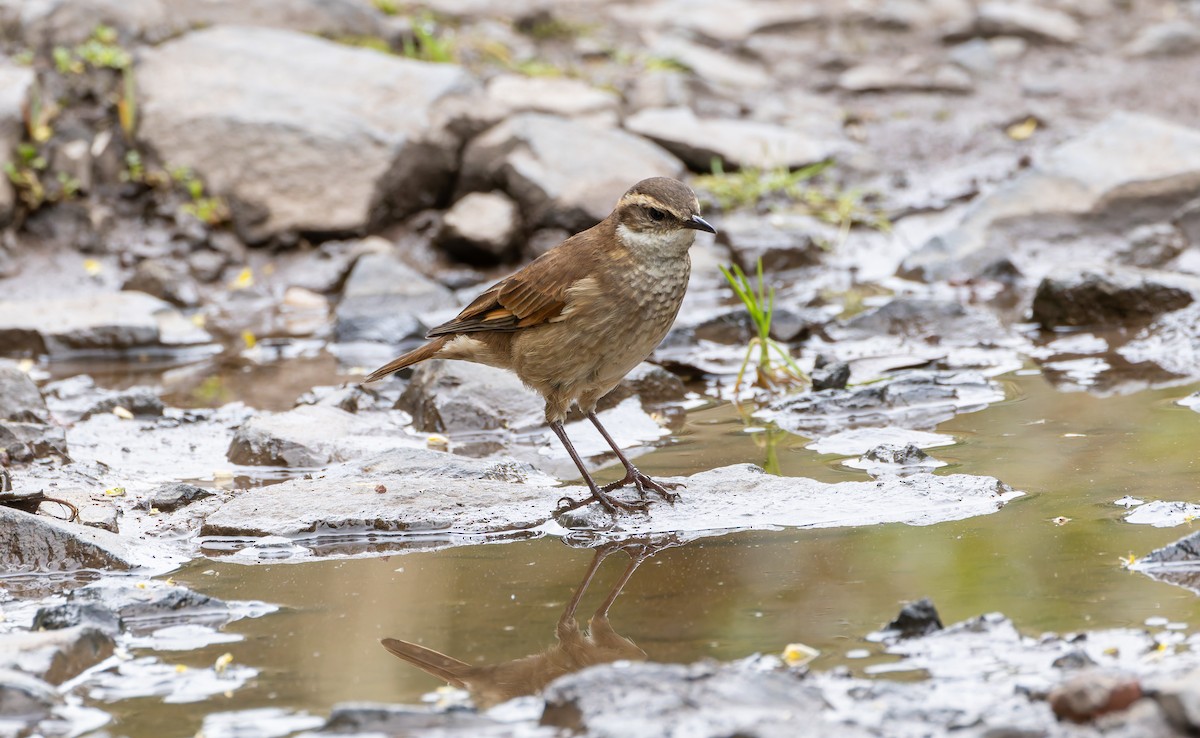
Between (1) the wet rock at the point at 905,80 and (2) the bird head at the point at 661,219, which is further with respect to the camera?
(1) the wet rock at the point at 905,80

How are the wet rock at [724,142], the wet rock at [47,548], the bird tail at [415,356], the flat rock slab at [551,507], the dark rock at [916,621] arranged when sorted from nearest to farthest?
the dark rock at [916,621] → the wet rock at [47,548] → the flat rock slab at [551,507] → the bird tail at [415,356] → the wet rock at [724,142]

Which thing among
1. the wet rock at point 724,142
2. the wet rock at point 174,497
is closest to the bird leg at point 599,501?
the wet rock at point 174,497

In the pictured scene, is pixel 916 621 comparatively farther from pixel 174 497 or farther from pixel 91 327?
pixel 91 327

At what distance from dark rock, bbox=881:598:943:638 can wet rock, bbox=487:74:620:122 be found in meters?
8.35

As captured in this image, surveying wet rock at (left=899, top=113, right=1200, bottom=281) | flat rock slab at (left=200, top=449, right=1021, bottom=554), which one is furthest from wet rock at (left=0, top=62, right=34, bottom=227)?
wet rock at (left=899, top=113, right=1200, bottom=281)

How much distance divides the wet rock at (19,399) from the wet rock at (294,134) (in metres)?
3.55

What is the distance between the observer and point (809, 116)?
13695mm

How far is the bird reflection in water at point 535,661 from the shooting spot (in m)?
4.15

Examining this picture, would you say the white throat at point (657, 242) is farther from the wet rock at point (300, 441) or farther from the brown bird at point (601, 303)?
the wet rock at point (300, 441)

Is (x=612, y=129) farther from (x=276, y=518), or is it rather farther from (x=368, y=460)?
(x=276, y=518)

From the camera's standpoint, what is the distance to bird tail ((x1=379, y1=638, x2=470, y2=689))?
4230 mm

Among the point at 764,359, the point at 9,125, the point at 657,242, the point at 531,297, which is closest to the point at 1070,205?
the point at 764,359

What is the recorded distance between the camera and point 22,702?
399cm

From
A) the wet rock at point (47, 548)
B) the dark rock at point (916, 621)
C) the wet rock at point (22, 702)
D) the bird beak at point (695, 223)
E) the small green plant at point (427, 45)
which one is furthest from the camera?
the small green plant at point (427, 45)
